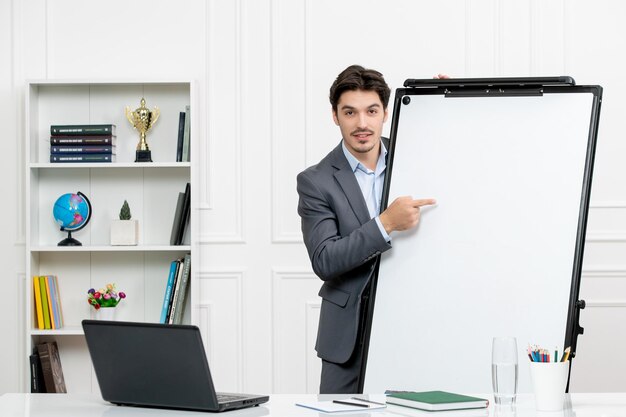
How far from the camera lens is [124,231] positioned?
433 centimetres

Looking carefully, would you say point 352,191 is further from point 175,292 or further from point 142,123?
point 142,123

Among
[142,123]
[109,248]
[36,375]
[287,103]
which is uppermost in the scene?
[287,103]

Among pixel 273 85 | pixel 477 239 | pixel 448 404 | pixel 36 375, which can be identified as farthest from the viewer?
pixel 273 85

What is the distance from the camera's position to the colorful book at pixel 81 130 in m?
4.32

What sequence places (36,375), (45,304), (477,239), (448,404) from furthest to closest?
(45,304) < (36,375) < (477,239) < (448,404)

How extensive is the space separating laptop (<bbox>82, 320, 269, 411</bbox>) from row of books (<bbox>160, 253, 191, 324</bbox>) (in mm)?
2343

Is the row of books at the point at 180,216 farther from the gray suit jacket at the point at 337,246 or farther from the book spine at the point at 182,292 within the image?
the gray suit jacket at the point at 337,246

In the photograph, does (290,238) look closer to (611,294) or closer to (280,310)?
(280,310)

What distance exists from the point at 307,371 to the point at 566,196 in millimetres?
2196

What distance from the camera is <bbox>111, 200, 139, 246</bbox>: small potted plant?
4324mm

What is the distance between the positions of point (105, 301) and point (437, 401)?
9.39ft

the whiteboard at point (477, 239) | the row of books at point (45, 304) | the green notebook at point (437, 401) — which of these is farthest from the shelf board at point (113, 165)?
the green notebook at point (437, 401)

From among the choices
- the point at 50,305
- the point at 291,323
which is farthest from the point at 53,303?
the point at 291,323

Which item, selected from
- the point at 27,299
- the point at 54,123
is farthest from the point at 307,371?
the point at 54,123
